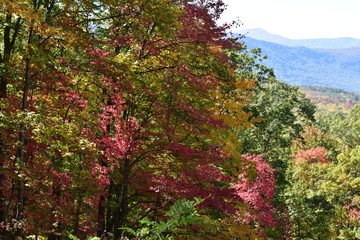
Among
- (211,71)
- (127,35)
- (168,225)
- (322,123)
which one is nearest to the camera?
(168,225)

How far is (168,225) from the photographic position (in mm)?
2256

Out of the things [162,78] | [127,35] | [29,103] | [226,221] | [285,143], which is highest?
[127,35]

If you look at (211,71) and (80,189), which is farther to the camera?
(211,71)

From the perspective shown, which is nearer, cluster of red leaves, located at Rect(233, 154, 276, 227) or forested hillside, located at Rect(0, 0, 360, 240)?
forested hillside, located at Rect(0, 0, 360, 240)

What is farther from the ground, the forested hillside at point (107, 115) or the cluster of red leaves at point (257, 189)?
the forested hillside at point (107, 115)

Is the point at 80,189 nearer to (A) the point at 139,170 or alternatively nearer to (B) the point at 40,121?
(A) the point at 139,170

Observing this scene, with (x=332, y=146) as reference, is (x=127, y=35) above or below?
above

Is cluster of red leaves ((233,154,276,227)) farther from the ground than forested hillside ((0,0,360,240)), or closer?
closer

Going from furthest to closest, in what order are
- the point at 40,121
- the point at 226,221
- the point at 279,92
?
1. the point at 279,92
2. the point at 226,221
3. the point at 40,121

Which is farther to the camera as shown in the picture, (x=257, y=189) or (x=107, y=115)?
(x=257, y=189)

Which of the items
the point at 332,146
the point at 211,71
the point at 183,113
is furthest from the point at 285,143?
the point at 332,146

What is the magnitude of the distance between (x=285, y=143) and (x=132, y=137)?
573 inches

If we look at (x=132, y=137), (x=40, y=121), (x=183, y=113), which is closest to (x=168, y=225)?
(x=40, y=121)

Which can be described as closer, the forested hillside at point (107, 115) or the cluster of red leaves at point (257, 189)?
the forested hillside at point (107, 115)
